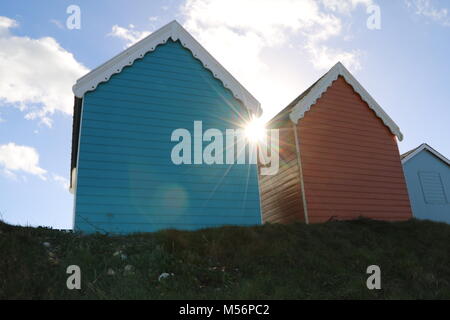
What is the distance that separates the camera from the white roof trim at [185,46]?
36.9 feet

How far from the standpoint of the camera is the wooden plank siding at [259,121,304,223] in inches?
536

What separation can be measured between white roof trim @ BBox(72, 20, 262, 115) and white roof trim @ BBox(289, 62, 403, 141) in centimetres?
221

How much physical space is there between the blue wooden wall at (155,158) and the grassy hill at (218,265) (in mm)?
1372

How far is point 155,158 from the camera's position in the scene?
10969 millimetres

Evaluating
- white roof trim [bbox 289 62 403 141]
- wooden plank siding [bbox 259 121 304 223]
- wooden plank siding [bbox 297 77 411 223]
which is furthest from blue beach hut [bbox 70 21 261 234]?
wooden plank siding [bbox 297 77 411 223]

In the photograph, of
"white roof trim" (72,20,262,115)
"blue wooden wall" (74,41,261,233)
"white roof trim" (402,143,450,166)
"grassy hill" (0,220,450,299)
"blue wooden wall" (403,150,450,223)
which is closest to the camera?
"grassy hill" (0,220,450,299)

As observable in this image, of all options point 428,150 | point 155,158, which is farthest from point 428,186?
point 155,158

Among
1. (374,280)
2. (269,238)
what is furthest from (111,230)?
(374,280)

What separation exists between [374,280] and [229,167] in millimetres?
5440

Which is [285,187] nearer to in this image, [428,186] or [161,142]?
[161,142]

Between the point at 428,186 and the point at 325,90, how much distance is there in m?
8.08

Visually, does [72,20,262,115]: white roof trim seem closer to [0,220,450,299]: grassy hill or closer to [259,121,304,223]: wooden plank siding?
[259,121,304,223]: wooden plank siding
